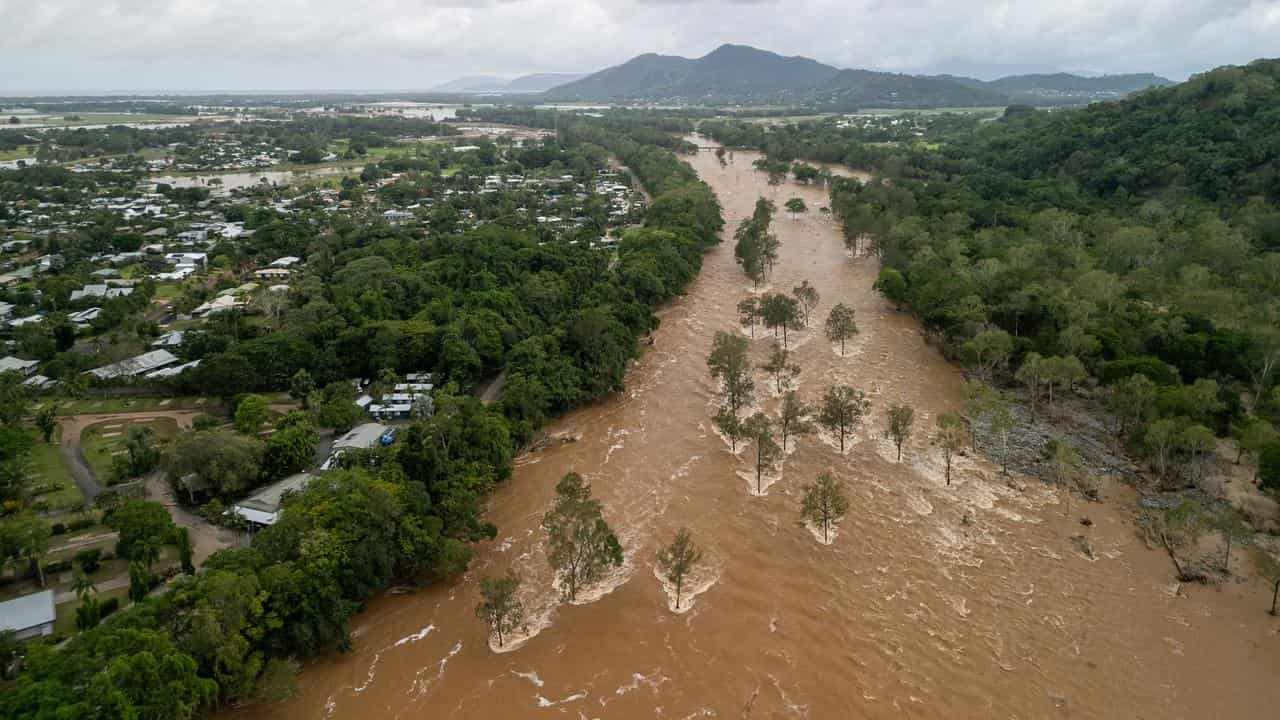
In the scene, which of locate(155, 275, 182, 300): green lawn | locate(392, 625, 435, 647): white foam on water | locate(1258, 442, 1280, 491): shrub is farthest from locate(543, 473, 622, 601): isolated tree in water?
locate(155, 275, 182, 300): green lawn

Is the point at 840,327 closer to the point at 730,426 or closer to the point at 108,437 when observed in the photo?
the point at 730,426

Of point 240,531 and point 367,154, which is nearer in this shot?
point 240,531

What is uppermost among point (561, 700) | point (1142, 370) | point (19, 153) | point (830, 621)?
point (19, 153)

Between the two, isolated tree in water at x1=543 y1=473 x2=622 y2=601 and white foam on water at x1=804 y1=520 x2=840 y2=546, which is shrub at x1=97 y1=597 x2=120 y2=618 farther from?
white foam on water at x1=804 y1=520 x2=840 y2=546

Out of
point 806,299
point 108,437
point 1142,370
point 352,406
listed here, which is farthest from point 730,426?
point 108,437

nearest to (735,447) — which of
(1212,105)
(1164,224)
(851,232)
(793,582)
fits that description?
(793,582)

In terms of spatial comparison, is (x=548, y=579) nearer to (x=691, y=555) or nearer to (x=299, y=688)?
(x=691, y=555)
